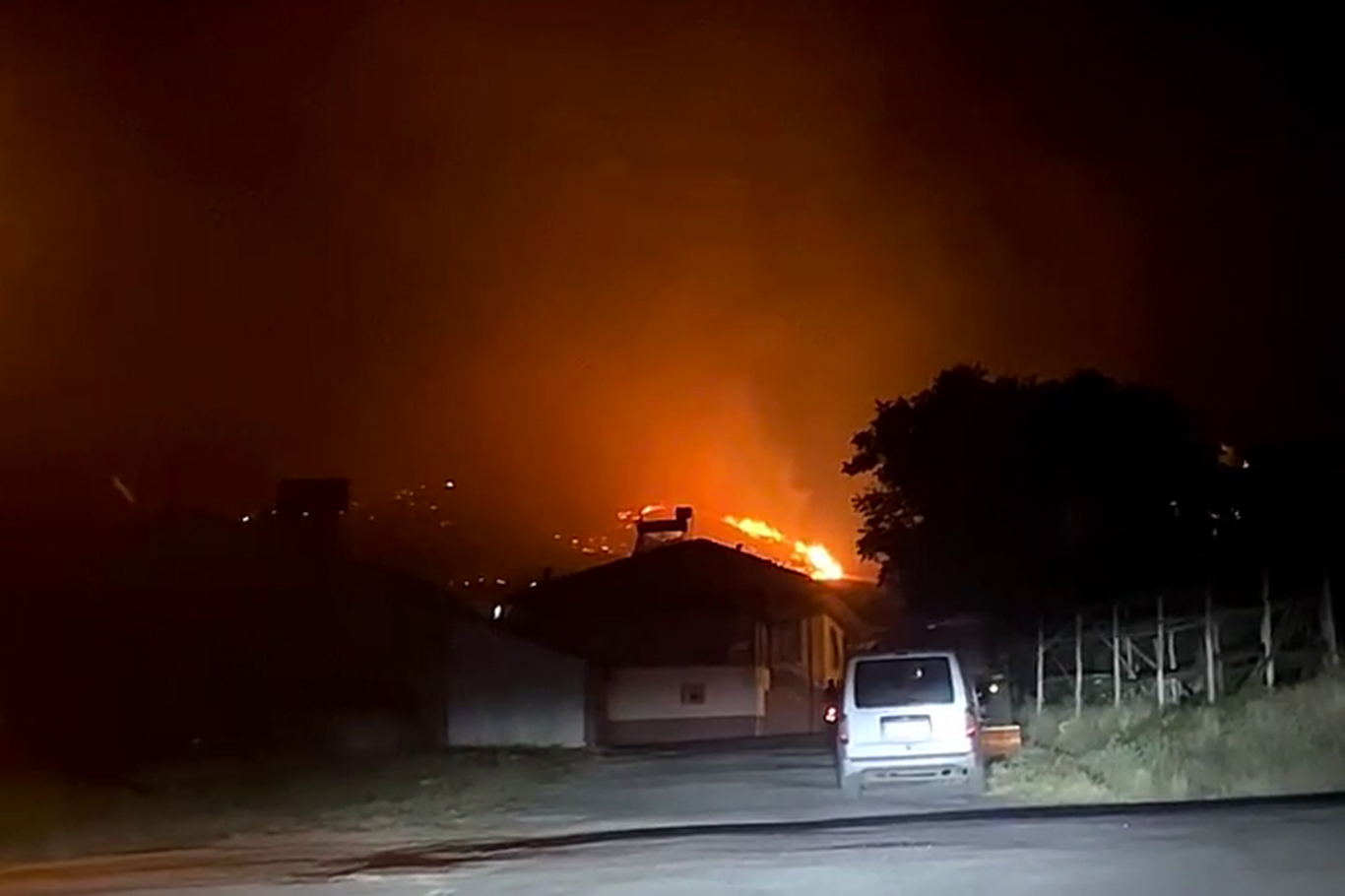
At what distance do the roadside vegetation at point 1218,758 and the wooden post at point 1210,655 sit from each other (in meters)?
0.82

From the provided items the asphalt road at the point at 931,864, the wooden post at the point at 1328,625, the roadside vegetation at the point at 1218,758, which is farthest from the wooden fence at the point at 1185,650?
the asphalt road at the point at 931,864

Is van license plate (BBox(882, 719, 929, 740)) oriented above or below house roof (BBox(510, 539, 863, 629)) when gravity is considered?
below

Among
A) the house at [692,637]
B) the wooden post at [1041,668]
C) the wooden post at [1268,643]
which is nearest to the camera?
the wooden post at [1268,643]

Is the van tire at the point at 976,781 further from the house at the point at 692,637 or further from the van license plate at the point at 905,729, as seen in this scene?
the house at the point at 692,637

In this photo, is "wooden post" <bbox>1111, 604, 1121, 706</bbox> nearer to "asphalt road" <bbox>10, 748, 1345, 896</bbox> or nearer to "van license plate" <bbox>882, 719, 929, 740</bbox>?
"asphalt road" <bbox>10, 748, 1345, 896</bbox>

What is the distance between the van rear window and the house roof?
120 feet

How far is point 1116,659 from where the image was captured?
30.1 meters

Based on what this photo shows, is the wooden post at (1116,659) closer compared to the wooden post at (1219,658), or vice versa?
the wooden post at (1219,658)

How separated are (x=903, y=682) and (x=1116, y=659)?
971 cm

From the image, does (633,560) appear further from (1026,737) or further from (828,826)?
(828,826)

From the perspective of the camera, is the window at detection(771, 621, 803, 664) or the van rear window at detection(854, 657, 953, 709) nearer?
the van rear window at detection(854, 657, 953, 709)

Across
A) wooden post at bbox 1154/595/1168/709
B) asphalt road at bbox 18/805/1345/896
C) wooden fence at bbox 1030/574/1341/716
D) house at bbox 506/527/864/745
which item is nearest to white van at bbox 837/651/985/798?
asphalt road at bbox 18/805/1345/896

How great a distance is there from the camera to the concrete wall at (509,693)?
46.5 metres

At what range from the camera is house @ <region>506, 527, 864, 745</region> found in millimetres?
55469
